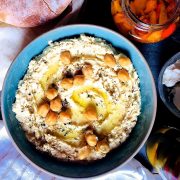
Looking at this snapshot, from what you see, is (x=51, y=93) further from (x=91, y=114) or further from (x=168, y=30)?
(x=168, y=30)

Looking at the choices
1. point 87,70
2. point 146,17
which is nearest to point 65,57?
point 87,70

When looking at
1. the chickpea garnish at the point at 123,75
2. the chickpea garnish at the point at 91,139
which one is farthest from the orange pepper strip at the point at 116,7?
the chickpea garnish at the point at 91,139

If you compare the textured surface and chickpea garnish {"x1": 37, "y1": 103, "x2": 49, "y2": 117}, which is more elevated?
the textured surface

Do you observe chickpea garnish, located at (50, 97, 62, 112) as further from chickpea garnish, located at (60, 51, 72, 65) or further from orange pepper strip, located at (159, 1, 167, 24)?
orange pepper strip, located at (159, 1, 167, 24)

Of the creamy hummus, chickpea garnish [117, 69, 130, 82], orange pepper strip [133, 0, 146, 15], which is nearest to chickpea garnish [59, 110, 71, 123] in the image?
the creamy hummus

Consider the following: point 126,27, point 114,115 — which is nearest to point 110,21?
point 126,27

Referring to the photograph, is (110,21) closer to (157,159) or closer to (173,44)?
(173,44)

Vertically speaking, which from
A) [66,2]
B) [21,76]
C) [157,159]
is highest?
[66,2]
